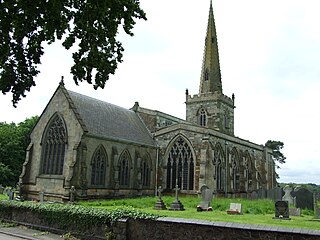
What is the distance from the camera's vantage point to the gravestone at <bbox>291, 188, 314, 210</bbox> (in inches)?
760

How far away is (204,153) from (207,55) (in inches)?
676

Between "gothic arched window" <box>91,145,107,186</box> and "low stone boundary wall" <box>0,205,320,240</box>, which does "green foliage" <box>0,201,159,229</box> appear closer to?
"low stone boundary wall" <box>0,205,320,240</box>

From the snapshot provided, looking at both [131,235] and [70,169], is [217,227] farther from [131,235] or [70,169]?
[70,169]

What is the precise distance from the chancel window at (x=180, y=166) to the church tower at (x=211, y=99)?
9861mm

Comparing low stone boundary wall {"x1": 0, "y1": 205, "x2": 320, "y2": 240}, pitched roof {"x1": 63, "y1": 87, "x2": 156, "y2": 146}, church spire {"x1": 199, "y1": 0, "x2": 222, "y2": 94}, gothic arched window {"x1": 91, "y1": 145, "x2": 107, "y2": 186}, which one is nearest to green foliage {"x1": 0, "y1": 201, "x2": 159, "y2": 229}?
low stone boundary wall {"x1": 0, "y1": 205, "x2": 320, "y2": 240}

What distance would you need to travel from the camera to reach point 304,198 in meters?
19.4

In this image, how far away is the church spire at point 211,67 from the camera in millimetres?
39438

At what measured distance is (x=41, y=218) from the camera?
14.0 metres

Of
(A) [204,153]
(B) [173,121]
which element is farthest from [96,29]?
(B) [173,121]

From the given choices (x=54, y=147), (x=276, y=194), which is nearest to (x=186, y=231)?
(x=276, y=194)

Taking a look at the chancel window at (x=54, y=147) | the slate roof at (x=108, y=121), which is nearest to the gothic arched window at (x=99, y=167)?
the slate roof at (x=108, y=121)

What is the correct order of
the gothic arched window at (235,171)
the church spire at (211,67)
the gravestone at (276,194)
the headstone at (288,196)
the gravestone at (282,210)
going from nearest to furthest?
the gravestone at (282,210), the headstone at (288,196), the gravestone at (276,194), the gothic arched window at (235,171), the church spire at (211,67)

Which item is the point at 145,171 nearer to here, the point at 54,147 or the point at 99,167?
the point at 99,167

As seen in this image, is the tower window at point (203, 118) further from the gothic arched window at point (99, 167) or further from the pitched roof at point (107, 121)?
the gothic arched window at point (99, 167)
